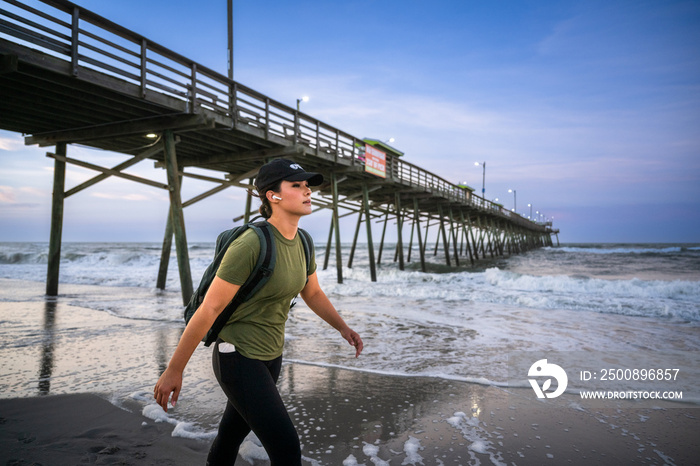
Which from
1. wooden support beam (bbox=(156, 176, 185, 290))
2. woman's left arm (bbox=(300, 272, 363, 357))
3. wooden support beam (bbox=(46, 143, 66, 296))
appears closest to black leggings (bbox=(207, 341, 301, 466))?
woman's left arm (bbox=(300, 272, 363, 357))

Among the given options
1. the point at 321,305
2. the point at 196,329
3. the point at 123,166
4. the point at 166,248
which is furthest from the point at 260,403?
the point at 166,248

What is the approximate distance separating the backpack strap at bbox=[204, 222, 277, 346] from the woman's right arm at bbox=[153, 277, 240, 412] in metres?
0.05

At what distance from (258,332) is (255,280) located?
0.24 metres

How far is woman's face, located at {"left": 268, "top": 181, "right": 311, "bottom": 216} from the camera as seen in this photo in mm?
1771

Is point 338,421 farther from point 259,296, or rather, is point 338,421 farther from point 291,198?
point 291,198

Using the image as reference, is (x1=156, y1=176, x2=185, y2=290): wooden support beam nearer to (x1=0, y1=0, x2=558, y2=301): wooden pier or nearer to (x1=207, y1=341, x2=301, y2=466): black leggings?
(x1=0, y1=0, x2=558, y2=301): wooden pier

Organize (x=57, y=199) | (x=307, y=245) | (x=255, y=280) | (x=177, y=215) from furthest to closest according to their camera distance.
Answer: (x=57, y=199), (x=177, y=215), (x=307, y=245), (x=255, y=280)

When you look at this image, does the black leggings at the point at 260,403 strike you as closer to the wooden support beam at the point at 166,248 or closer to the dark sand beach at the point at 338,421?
the dark sand beach at the point at 338,421

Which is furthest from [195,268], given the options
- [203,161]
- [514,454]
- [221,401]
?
[514,454]

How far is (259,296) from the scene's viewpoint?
1640 millimetres

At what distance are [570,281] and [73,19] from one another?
17.2m

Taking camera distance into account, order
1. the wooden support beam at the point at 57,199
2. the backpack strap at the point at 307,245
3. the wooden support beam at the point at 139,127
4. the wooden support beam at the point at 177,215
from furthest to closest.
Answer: the wooden support beam at the point at 57,199
the wooden support beam at the point at 177,215
the wooden support beam at the point at 139,127
the backpack strap at the point at 307,245

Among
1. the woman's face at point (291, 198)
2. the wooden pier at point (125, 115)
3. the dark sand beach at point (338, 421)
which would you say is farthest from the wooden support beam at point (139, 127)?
the woman's face at point (291, 198)

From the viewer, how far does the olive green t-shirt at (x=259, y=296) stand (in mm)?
1551
